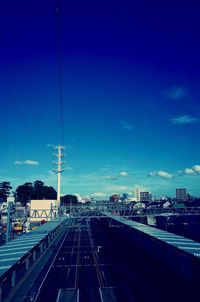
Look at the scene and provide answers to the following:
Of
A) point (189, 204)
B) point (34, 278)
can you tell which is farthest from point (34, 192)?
point (34, 278)

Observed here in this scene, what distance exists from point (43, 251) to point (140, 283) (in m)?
22.2

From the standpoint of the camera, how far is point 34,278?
88.2ft

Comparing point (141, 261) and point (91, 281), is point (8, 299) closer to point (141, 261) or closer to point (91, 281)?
point (91, 281)

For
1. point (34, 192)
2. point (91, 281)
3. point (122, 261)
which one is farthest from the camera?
point (34, 192)

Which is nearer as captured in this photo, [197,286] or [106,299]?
[106,299]

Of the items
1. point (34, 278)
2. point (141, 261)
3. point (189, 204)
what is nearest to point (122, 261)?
point (141, 261)

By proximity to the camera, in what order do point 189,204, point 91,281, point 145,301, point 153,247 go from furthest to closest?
point 189,204
point 153,247
point 91,281
point 145,301

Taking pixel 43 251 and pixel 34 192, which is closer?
pixel 43 251

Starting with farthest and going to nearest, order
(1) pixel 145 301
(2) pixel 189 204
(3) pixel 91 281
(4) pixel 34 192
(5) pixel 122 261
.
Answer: (4) pixel 34 192 → (2) pixel 189 204 → (5) pixel 122 261 → (3) pixel 91 281 → (1) pixel 145 301

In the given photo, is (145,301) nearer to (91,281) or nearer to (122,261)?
(91,281)

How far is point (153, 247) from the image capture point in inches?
1652

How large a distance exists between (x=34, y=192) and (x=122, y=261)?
170164 mm

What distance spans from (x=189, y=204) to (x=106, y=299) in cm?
11147

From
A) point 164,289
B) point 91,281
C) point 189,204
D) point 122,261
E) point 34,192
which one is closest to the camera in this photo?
point 164,289
